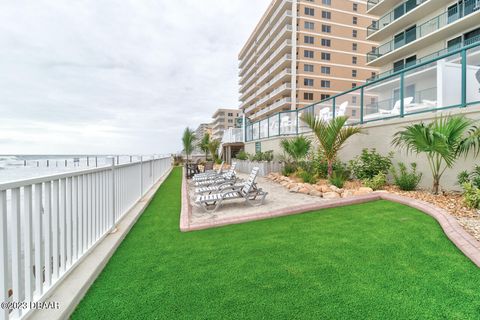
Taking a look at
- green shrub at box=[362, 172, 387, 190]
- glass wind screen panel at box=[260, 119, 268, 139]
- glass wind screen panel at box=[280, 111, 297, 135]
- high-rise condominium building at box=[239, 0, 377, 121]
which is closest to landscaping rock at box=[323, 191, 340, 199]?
green shrub at box=[362, 172, 387, 190]

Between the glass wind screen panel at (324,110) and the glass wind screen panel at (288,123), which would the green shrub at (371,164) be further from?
the glass wind screen panel at (288,123)

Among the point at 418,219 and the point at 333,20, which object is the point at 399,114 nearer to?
the point at 418,219

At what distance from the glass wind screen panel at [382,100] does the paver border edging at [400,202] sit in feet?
10.4

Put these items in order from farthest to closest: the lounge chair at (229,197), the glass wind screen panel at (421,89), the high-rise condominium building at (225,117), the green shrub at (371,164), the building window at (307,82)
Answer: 1. the high-rise condominium building at (225,117)
2. the building window at (307,82)
3. the green shrub at (371,164)
4. the glass wind screen panel at (421,89)
5. the lounge chair at (229,197)

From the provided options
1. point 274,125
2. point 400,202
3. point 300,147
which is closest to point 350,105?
point 300,147

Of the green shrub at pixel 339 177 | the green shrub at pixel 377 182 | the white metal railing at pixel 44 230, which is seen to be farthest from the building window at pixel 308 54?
the white metal railing at pixel 44 230

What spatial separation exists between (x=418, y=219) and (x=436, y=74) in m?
4.38

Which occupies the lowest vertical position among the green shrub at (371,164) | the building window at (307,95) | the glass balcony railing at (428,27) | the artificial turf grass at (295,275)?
the artificial turf grass at (295,275)

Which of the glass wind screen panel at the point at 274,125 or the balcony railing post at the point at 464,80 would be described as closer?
the balcony railing post at the point at 464,80

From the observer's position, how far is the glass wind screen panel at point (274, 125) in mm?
14920

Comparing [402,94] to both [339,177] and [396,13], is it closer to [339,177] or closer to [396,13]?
[339,177]

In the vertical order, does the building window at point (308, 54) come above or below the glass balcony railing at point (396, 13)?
above

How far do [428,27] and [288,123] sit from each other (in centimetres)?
2038

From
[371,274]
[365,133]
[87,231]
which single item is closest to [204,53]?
[365,133]
